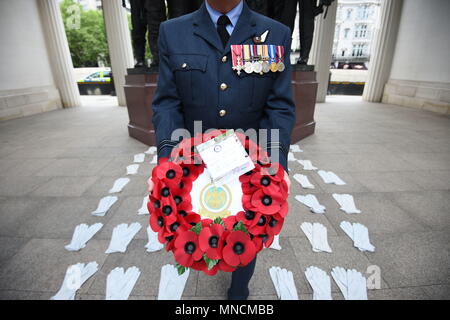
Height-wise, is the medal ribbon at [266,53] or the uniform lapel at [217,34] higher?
the uniform lapel at [217,34]

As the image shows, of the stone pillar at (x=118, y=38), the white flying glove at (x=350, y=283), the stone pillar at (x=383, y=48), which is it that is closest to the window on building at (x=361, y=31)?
the stone pillar at (x=383, y=48)

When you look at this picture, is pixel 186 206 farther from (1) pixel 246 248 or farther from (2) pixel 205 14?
(2) pixel 205 14

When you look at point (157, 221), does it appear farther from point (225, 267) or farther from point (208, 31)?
point (208, 31)

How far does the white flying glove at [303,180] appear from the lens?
8.88 ft

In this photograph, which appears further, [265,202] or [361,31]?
[361,31]

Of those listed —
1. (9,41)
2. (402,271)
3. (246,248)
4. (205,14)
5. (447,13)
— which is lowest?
(402,271)

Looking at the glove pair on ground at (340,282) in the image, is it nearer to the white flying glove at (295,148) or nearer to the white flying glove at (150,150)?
the white flying glove at (295,148)

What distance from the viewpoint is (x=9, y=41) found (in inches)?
266

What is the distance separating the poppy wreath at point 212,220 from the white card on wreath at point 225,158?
0.04m

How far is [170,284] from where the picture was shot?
Answer: 1.50 metres

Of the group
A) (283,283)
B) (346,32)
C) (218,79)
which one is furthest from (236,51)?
(346,32)

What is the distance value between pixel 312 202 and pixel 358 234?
20.7 inches
